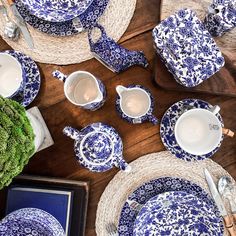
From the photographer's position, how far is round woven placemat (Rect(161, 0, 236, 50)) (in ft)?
3.44

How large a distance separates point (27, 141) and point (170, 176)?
1.10 ft

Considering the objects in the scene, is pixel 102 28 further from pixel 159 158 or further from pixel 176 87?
pixel 159 158

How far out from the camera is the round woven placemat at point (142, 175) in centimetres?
106

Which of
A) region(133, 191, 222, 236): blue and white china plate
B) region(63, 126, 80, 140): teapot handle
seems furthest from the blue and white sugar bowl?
region(133, 191, 222, 236): blue and white china plate

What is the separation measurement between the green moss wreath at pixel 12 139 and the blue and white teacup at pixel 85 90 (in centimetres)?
15

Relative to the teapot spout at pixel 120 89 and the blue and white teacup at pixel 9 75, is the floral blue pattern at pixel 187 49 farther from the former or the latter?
the blue and white teacup at pixel 9 75

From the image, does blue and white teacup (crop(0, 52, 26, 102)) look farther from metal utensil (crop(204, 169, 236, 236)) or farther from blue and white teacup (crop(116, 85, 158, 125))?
metal utensil (crop(204, 169, 236, 236))

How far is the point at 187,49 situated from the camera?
37.6 inches

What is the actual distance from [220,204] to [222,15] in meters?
0.38

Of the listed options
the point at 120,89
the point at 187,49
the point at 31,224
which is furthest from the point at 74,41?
the point at 31,224

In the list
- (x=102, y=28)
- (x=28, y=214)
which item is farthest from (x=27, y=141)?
(x=102, y=28)

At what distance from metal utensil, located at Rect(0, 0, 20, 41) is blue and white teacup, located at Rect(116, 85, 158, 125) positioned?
0.25 meters

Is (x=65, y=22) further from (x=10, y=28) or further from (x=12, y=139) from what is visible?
(x=12, y=139)

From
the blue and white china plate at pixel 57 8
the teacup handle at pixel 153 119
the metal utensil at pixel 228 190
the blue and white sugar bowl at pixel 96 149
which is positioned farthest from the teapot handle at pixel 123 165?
the blue and white china plate at pixel 57 8
